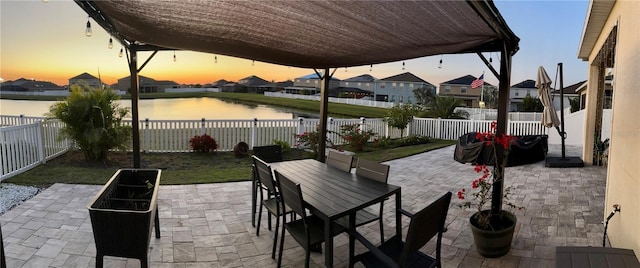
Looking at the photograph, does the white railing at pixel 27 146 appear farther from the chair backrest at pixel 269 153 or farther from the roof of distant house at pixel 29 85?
the chair backrest at pixel 269 153

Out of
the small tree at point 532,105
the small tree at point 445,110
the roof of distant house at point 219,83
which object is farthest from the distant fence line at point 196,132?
the small tree at point 532,105

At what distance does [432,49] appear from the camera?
138 inches

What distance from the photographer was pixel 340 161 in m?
3.87

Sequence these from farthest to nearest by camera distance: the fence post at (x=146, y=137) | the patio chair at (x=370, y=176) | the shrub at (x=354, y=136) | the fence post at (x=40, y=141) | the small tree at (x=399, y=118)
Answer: the small tree at (x=399, y=118) → the shrub at (x=354, y=136) → the fence post at (x=146, y=137) → the fence post at (x=40, y=141) → the patio chair at (x=370, y=176)

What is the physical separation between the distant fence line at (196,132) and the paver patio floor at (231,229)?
1650 millimetres

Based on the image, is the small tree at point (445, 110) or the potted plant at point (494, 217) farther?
the small tree at point (445, 110)

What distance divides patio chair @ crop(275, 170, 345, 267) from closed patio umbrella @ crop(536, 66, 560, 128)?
224 inches

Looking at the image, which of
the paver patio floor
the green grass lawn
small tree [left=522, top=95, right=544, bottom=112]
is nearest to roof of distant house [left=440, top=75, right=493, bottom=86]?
small tree [left=522, top=95, right=544, bottom=112]

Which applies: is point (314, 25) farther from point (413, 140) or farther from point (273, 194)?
point (413, 140)

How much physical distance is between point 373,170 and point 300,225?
3.03 ft

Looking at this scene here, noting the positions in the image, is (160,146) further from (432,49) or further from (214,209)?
(432,49)

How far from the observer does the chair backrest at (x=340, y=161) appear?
3.73 metres

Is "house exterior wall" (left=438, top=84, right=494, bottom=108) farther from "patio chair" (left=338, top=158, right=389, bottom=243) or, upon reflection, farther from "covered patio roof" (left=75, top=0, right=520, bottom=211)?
"patio chair" (left=338, top=158, right=389, bottom=243)

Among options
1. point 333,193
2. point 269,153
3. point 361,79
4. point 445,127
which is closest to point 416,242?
point 333,193
